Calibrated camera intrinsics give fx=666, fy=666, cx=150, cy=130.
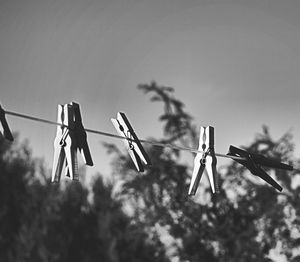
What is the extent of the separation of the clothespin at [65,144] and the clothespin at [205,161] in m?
0.34

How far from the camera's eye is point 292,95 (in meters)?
4.55

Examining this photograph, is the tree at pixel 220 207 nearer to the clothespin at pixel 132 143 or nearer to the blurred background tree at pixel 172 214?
the blurred background tree at pixel 172 214

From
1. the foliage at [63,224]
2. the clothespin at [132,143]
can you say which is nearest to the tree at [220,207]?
the foliage at [63,224]

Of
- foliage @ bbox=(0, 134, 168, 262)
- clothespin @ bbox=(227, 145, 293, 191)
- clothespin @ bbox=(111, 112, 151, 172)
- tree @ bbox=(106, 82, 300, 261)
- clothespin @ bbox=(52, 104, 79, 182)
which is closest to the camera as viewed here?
clothespin @ bbox=(52, 104, 79, 182)

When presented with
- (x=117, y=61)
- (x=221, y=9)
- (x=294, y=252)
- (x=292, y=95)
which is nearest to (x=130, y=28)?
(x=117, y=61)

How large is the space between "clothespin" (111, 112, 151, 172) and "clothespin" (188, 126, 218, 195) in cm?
15

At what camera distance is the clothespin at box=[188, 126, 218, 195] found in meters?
1.68

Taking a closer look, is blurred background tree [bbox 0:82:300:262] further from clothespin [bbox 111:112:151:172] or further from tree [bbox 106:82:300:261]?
clothespin [bbox 111:112:151:172]

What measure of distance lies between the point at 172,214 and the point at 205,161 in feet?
9.65

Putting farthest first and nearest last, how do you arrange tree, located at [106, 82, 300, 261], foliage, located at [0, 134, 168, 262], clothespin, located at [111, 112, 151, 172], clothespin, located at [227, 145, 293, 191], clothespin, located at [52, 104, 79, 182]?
foliage, located at [0, 134, 168, 262] < tree, located at [106, 82, 300, 261] < clothespin, located at [227, 145, 293, 191] < clothespin, located at [111, 112, 151, 172] < clothespin, located at [52, 104, 79, 182]

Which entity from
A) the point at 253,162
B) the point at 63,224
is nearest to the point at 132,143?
the point at 253,162

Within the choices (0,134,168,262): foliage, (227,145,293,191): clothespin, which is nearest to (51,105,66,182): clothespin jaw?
(227,145,293,191): clothespin

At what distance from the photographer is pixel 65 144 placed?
60.1 inches

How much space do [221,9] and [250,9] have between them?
20 centimetres
